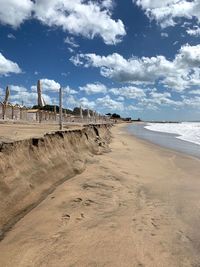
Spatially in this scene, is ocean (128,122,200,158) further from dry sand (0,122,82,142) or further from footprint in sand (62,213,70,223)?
footprint in sand (62,213,70,223)

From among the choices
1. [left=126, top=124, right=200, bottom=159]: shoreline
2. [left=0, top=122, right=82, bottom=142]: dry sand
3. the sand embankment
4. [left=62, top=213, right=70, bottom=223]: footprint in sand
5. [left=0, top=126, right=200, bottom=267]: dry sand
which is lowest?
[left=126, top=124, right=200, bottom=159]: shoreline

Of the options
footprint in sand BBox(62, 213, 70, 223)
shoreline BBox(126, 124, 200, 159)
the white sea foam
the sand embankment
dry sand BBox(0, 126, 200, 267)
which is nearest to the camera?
dry sand BBox(0, 126, 200, 267)

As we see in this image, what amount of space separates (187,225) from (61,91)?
11.5 metres

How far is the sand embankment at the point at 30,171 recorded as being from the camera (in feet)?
16.8

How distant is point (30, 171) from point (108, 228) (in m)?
1.91

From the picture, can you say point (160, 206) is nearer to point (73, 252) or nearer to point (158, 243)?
point (158, 243)

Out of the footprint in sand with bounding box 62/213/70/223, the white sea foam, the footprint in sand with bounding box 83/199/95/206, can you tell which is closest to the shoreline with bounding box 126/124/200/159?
the white sea foam

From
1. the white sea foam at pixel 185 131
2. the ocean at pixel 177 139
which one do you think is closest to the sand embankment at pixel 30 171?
the ocean at pixel 177 139

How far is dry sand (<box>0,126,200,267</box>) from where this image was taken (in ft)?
13.4

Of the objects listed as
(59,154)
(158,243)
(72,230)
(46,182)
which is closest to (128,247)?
(158,243)

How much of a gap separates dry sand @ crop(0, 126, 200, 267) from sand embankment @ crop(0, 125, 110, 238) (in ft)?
0.58

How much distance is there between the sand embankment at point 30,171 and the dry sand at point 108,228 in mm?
177

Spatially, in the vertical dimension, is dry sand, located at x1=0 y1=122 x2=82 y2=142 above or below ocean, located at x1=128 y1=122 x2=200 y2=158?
above

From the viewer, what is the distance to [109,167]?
9812 mm
